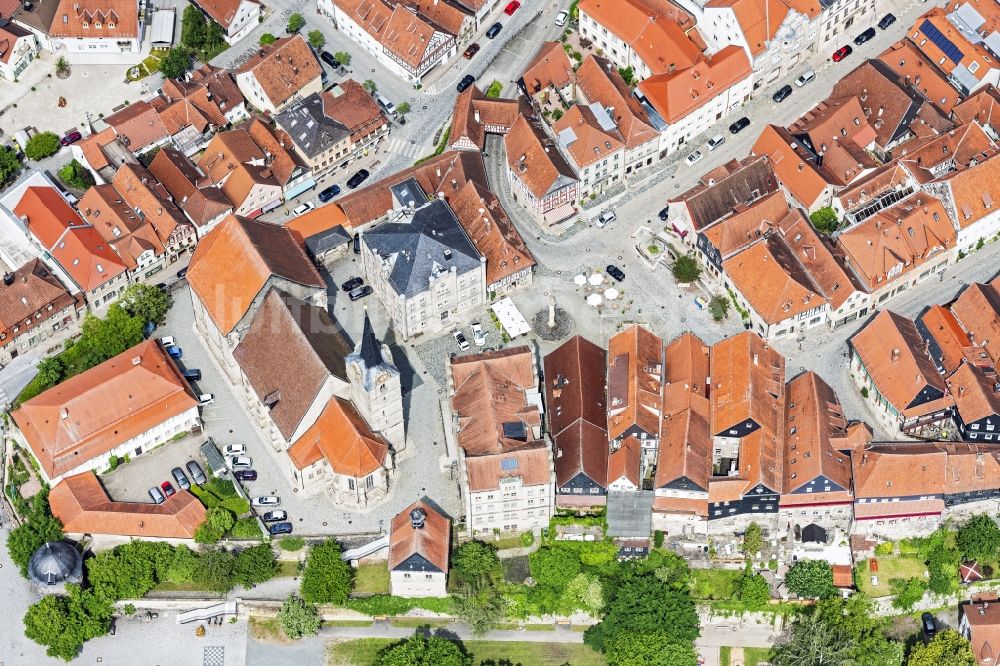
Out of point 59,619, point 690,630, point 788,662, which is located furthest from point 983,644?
point 59,619

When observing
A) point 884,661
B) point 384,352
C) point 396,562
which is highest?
point 384,352

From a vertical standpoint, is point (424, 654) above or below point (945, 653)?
above

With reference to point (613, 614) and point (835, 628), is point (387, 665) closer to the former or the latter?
point (613, 614)

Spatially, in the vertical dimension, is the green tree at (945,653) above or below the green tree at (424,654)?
below

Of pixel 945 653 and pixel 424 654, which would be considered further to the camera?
pixel 945 653

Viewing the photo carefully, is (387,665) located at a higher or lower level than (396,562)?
lower
